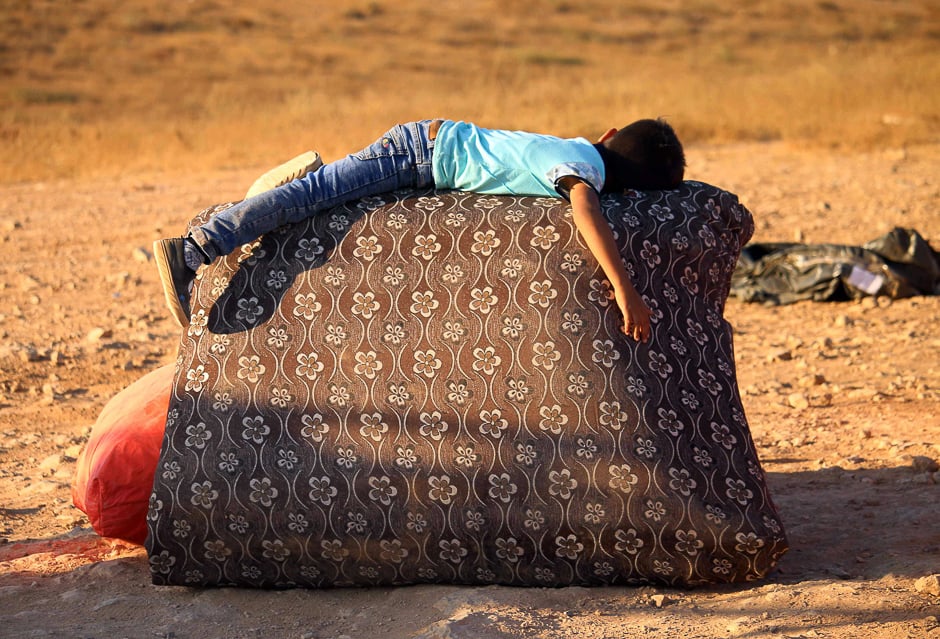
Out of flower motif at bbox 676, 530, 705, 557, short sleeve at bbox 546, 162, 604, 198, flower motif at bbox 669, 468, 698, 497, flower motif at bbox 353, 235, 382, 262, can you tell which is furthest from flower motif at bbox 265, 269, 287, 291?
flower motif at bbox 676, 530, 705, 557

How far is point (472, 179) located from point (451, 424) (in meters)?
0.94

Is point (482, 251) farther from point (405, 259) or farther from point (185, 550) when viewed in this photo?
point (185, 550)

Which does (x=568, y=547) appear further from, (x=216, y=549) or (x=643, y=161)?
(x=643, y=161)

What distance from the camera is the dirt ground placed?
132 inches

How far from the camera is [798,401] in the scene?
18.5 feet

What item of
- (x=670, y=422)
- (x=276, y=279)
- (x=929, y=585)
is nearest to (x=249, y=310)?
(x=276, y=279)

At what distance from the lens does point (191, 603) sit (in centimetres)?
352

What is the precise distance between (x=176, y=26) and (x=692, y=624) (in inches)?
900

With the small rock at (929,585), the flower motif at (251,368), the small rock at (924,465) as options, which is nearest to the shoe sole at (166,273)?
the flower motif at (251,368)

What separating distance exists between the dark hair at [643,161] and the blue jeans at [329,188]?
2.15ft

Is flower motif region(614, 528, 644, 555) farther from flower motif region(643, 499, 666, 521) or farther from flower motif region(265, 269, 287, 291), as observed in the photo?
flower motif region(265, 269, 287, 291)

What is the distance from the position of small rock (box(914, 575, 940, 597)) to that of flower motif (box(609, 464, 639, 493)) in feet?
3.09

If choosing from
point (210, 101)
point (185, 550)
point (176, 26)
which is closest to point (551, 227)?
point (185, 550)

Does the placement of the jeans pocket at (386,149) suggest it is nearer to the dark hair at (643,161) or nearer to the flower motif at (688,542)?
the dark hair at (643,161)
